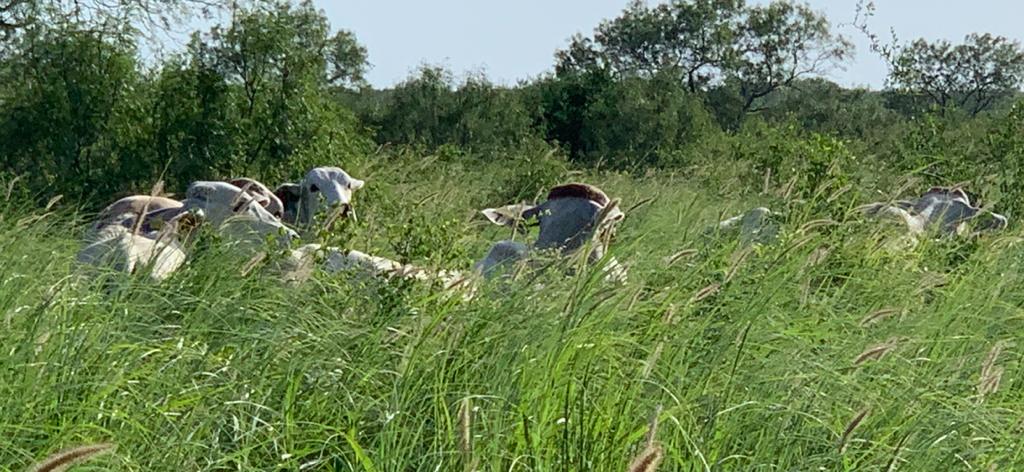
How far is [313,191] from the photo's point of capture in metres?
7.92

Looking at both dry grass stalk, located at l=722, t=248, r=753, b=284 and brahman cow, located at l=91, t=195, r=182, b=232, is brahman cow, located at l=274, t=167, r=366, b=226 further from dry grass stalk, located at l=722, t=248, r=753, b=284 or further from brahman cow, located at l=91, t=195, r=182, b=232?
dry grass stalk, located at l=722, t=248, r=753, b=284

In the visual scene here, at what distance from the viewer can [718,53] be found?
1388 inches

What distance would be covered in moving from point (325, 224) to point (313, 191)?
10.2ft

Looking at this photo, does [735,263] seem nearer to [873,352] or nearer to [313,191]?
[873,352]

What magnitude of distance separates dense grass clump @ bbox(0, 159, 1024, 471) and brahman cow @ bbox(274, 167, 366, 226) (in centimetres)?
339

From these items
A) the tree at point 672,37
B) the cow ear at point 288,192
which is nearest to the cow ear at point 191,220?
the cow ear at point 288,192

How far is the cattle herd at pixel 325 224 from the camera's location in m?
4.46

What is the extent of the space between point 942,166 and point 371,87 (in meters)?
24.3

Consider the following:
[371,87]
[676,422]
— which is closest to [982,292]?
[676,422]

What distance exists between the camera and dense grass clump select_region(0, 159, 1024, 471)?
9.52 ft

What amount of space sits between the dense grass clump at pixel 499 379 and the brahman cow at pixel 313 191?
3.39 meters

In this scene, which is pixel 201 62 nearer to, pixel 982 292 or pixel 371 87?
pixel 982 292

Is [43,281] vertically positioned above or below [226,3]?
below

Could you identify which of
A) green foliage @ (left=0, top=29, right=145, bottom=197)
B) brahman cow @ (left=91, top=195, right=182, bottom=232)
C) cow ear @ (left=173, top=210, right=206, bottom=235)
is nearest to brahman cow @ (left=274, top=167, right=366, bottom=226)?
brahman cow @ (left=91, top=195, right=182, bottom=232)
